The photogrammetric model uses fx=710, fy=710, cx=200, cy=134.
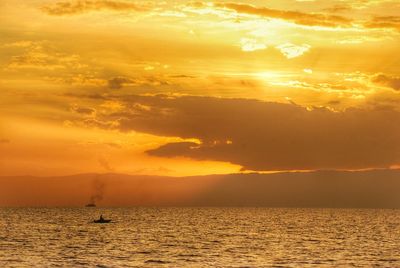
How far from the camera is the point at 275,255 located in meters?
109

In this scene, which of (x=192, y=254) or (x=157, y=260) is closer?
(x=157, y=260)

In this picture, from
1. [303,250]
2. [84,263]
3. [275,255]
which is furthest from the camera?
[303,250]

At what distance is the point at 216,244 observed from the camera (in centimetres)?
Answer: 13362

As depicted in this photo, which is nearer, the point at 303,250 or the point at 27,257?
the point at 27,257

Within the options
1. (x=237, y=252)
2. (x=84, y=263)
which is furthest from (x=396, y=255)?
(x=84, y=263)

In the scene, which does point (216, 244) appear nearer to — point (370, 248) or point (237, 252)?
point (237, 252)

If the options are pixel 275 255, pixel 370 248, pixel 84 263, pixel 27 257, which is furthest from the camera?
pixel 370 248

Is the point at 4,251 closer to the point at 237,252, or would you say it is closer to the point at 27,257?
the point at 27,257

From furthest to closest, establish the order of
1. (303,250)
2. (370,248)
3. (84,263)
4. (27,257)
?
(370,248) < (303,250) < (27,257) < (84,263)

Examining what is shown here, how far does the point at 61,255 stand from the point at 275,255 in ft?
108

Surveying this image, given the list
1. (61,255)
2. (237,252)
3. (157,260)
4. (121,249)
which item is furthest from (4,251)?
(237,252)

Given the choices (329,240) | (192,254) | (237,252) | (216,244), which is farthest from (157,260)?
(329,240)

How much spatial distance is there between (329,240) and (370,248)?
20.8 m

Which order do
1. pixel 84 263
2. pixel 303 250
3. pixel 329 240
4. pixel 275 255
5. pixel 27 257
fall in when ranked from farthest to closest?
1. pixel 329 240
2. pixel 303 250
3. pixel 275 255
4. pixel 27 257
5. pixel 84 263
